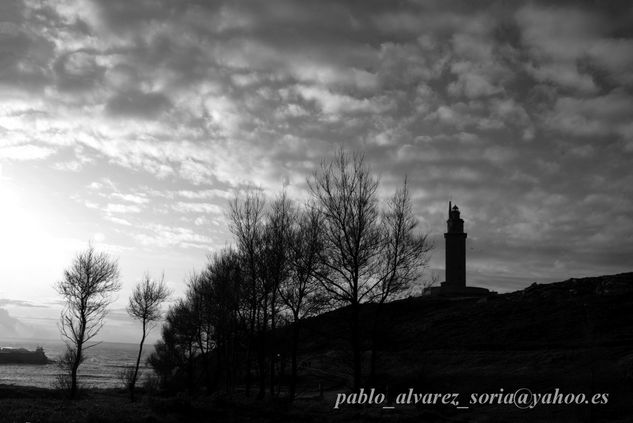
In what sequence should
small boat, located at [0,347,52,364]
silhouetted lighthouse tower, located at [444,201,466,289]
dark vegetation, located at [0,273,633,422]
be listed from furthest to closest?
small boat, located at [0,347,52,364], silhouetted lighthouse tower, located at [444,201,466,289], dark vegetation, located at [0,273,633,422]

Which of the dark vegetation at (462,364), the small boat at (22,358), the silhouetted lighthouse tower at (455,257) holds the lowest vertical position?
the small boat at (22,358)

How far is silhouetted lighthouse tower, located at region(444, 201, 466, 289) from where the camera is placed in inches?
2638

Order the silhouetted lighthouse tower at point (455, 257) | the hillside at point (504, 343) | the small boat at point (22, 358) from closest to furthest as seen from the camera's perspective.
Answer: the hillside at point (504, 343) < the silhouetted lighthouse tower at point (455, 257) < the small boat at point (22, 358)

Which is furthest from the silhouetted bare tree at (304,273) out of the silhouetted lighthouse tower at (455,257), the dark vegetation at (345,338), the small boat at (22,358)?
the small boat at (22,358)

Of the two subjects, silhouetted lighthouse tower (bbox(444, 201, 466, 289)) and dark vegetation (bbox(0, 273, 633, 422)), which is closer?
dark vegetation (bbox(0, 273, 633, 422))

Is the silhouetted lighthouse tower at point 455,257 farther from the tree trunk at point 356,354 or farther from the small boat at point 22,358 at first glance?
the small boat at point 22,358

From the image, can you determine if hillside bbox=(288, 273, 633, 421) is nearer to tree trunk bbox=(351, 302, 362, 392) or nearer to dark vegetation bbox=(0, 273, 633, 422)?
dark vegetation bbox=(0, 273, 633, 422)

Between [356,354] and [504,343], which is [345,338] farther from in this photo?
[504,343]

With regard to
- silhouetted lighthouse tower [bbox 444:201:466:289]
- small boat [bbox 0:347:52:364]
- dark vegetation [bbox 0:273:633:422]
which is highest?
silhouetted lighthouse tower [bbox 444:201:466:289]

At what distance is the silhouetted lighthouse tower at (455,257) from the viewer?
6700 centimetres

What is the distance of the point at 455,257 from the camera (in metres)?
67.1

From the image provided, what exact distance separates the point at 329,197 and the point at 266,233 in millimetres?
6022

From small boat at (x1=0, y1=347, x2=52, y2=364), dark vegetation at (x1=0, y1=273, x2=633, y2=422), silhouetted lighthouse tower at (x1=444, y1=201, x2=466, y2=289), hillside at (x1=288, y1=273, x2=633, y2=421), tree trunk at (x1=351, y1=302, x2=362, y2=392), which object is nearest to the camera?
dark vegetation at (x1=0, y1=273, x2=633, y2=422)

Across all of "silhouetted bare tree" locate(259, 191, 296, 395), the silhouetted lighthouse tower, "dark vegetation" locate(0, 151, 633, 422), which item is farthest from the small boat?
"silhouetted bare tree" locate(259, 191, 296, 395)
